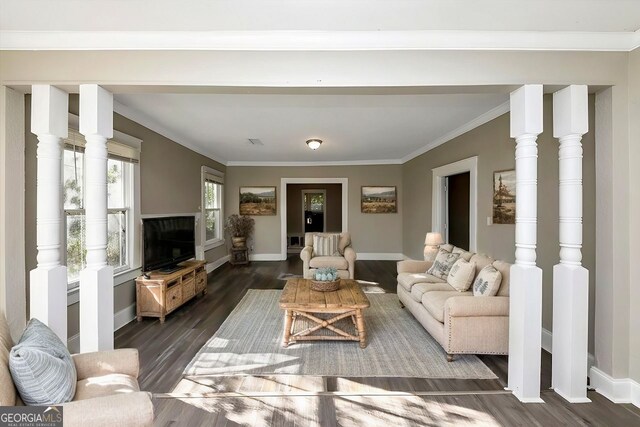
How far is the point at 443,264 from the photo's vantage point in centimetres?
379

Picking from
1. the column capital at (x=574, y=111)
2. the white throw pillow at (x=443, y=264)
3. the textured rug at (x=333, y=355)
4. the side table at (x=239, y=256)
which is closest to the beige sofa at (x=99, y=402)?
the textured rug at (x=333, y=355)

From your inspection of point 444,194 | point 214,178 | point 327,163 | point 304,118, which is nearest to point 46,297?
point 304,118

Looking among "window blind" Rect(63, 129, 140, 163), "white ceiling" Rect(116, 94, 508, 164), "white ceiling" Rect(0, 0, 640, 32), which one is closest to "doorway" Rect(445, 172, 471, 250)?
"white ceiling" Rect(116, 94, 508, 164)

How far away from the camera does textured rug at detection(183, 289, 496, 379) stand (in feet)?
8.51

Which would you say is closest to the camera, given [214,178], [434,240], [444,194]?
[434,240]

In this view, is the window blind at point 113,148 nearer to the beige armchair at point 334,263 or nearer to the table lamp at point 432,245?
the beige armchair at point 334,263

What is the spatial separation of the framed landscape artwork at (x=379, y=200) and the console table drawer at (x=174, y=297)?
501cm

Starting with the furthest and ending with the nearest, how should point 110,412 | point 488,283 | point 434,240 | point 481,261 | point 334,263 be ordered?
1. point 334,263
2. point 434,240
3. point 481,261
4. point 488,283
5. point 110,412

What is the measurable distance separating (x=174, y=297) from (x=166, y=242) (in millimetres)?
759

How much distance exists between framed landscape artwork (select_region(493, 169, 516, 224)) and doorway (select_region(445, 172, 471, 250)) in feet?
6.10

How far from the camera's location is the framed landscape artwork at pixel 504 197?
11.5 ft

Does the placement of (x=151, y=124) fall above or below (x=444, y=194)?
above

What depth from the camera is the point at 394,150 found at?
21.0ft

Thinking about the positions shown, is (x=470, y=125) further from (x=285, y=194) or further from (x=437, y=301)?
(x=285, y=194)
